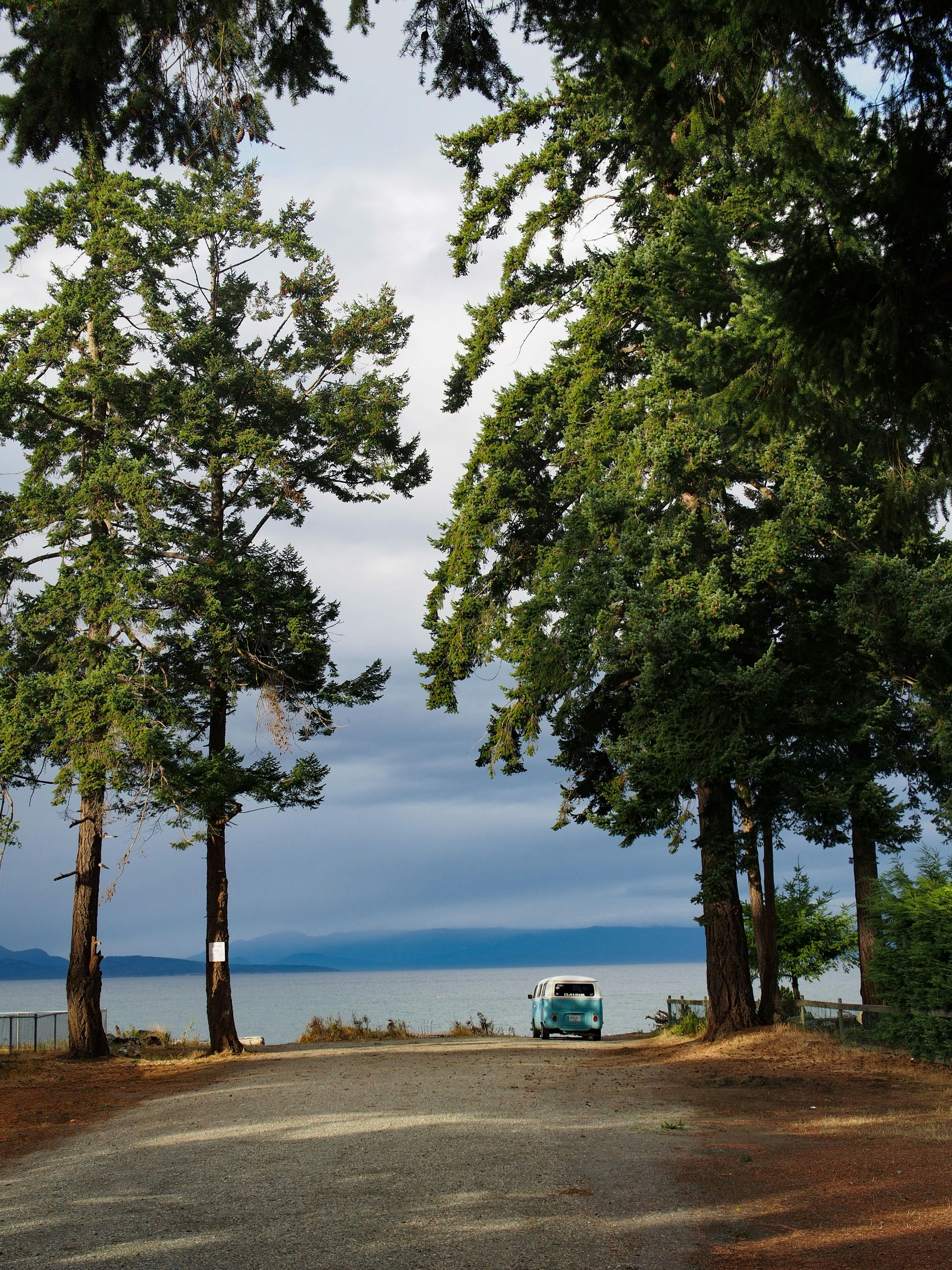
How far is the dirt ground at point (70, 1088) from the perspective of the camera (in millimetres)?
12383

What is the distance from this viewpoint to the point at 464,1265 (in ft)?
18.2

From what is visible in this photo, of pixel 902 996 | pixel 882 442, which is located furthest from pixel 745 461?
pixel 882 442

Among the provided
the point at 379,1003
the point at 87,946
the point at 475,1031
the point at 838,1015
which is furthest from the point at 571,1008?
the point at 379,1003

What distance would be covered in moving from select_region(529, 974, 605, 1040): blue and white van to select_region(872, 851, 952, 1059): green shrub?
12.4 m

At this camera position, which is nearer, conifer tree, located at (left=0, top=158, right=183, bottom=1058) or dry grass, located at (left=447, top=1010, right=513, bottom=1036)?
conifer tree, located at (left=0, top=158, right=183, bottom=1058)

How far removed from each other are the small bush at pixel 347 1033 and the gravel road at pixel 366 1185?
13.6 meters

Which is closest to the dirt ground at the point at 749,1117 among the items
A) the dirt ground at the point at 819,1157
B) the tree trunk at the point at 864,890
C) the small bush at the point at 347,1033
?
the dirt ground at the point at 819,1157

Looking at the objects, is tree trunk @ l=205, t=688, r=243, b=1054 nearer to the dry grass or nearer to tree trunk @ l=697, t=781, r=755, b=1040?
the dry grass

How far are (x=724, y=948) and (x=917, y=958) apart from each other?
468 centimetres

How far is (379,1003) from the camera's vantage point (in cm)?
10125

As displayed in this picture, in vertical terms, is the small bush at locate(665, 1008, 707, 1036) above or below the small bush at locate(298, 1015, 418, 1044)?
above

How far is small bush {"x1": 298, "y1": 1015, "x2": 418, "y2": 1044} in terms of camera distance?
27.2 meters

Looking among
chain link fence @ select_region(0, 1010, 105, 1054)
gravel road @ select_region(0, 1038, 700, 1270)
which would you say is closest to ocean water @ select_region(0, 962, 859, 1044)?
chain link fence @ select_region(0, 1010, 105, 1054)

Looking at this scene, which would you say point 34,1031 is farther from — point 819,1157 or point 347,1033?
point 819,1157
